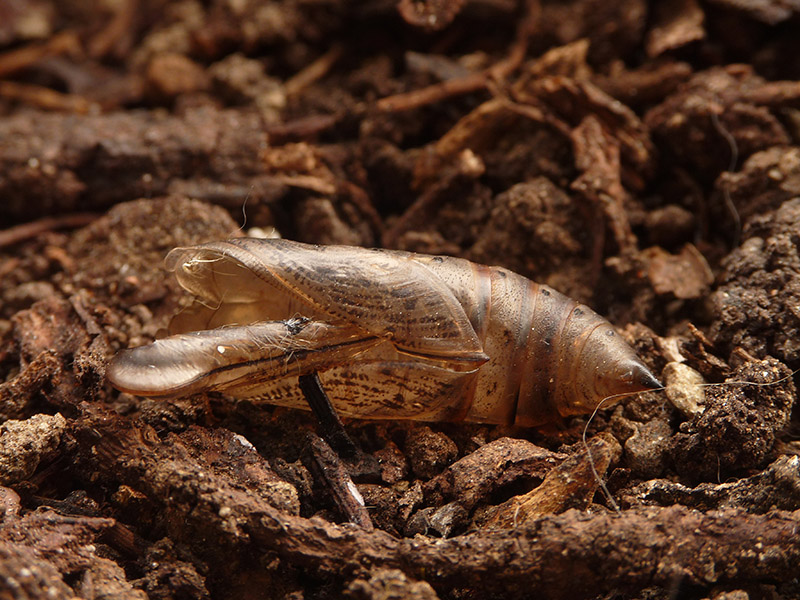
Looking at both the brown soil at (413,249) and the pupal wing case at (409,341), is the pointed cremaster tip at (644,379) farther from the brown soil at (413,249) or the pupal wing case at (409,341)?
the brown soil at (413,249)

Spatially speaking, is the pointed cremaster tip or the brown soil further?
→ the pointed cremaster tip

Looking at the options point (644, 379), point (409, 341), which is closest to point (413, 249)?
point (409, 341)

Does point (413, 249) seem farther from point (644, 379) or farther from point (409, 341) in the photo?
point (644, 379)

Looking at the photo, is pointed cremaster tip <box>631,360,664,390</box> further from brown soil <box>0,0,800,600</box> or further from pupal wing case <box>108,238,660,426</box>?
brown soil <box>0,0,800,600</box>

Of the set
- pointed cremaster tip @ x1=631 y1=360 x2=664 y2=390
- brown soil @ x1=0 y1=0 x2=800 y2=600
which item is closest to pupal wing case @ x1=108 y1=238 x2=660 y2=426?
pointed cremaster tip @ x1=631 y1=360 x2=664 y2=390

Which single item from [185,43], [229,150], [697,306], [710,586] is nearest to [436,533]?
[710,586]

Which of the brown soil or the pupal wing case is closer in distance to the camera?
the brown soil

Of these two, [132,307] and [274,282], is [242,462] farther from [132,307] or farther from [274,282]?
[132,307]
